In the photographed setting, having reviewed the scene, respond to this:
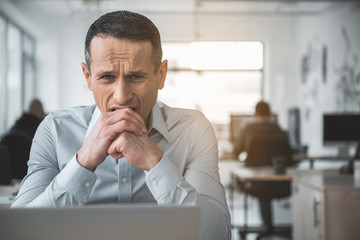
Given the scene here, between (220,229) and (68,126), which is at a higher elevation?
(68,126)

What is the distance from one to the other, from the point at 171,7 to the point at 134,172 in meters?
7.22

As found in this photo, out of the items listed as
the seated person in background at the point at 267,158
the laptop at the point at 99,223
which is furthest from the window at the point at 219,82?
the laptop at the point at 99,223

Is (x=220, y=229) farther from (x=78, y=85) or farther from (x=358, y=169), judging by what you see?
(x=78, y=85)

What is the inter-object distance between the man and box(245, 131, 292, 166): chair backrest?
9.66ft

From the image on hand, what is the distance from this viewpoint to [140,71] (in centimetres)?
110

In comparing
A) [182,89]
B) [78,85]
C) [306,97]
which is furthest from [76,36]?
[306,97]

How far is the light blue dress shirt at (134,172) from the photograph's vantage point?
100 centimetres

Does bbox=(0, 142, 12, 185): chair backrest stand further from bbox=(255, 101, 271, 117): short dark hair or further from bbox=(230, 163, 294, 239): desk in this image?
bbox=(255, 101, 271, 117): short dark hair

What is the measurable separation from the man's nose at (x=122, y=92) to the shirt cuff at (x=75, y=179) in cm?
20

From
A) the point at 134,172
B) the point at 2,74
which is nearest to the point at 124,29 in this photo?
the point at 134,172

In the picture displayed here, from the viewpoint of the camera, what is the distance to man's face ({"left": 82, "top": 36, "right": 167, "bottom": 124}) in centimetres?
108

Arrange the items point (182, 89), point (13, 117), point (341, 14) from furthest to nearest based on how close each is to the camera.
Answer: point (182, 89), point (13, 117), point (341, 14)

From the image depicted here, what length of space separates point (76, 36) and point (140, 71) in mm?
7997

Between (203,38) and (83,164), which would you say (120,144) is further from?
(203,38)
